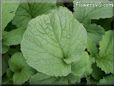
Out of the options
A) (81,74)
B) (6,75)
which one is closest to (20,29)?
(6,75)

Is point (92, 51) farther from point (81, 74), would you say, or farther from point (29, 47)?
point (29, 47)

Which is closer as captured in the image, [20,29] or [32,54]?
[32,54]

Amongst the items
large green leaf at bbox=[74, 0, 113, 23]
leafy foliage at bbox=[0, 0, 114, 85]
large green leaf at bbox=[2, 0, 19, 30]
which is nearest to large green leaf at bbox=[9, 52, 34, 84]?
leafy foliage at bbox=[0, 0, 114, 85]

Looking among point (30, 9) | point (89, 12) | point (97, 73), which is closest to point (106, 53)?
point (97, 73)

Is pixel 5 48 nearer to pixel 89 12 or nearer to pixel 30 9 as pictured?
pixel 30 9

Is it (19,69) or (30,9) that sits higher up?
(30,9)

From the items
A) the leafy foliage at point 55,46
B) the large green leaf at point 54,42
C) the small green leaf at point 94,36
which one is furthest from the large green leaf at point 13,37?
the small green leaf at point 94,36

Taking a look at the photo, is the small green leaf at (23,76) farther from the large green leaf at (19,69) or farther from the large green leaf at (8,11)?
the large green leaf at (8,11)
